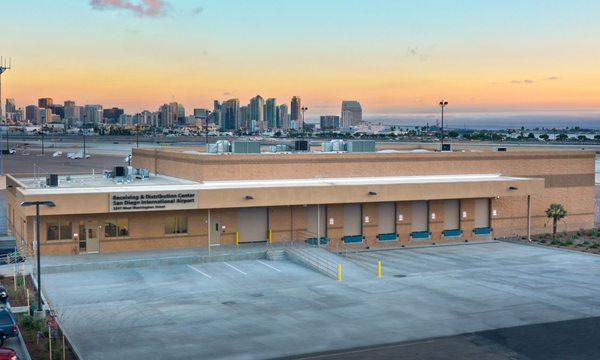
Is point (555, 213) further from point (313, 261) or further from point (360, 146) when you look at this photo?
point (313, 261)

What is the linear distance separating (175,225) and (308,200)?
26.3 ft

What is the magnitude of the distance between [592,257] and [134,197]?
27145mm

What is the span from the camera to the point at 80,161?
14525cm

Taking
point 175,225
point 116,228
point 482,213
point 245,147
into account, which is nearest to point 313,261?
point 175,225

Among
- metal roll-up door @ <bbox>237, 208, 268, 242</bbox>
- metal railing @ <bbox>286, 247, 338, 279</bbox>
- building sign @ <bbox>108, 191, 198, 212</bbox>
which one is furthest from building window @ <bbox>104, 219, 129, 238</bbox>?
metal railing @ <bbox>286, 247, 338, 279</bbox>

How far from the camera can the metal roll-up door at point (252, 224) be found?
46.4 m

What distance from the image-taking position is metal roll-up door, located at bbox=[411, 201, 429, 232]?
166 feet

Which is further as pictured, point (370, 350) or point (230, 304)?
point (230, 304)

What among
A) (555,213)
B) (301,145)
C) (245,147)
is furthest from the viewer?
(301,145)

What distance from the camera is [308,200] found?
148 feet

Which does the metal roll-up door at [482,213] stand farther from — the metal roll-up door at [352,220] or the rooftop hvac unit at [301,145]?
the rooftop hvac unit at [301,145]

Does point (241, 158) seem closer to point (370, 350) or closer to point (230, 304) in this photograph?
point (230, 304)

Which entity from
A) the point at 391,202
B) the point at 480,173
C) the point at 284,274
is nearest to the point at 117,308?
the point at 284,274

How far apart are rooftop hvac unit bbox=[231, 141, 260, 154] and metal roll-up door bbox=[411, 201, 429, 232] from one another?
38.2 feet
